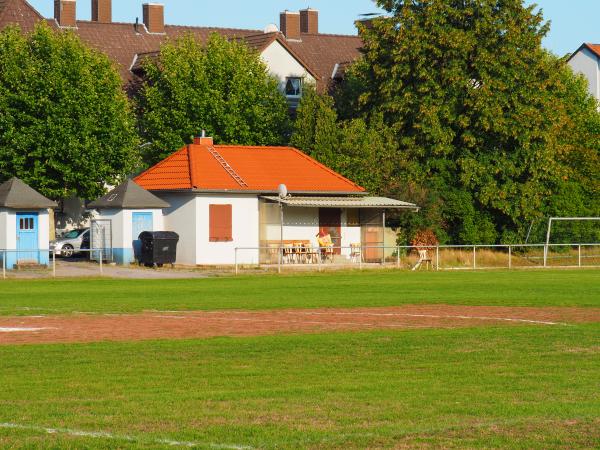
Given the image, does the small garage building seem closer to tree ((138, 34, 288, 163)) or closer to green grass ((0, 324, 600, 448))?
tree ((138, 34, 288, 163))

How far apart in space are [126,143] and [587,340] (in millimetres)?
46952

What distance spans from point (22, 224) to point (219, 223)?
28.2 ft

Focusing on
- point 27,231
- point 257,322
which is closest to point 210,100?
point 27,231

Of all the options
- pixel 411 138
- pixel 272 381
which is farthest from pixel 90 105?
pixel 272 381

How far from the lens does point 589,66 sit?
97938 millimetres

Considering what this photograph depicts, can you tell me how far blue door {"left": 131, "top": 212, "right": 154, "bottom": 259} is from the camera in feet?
180

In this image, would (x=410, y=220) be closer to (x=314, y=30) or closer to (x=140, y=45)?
(x=140, y=45)

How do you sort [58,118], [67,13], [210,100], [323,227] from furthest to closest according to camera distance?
1. [67,13]
2. [210,100]
3. [58,118]
4. [323,227]

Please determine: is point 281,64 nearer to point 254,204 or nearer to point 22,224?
point 254,204

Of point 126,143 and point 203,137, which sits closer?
point 203,137

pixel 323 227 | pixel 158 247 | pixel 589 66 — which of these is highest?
pixel 589 66

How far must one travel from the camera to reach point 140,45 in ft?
267

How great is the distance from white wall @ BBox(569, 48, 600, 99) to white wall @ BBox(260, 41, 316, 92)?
28089 mm

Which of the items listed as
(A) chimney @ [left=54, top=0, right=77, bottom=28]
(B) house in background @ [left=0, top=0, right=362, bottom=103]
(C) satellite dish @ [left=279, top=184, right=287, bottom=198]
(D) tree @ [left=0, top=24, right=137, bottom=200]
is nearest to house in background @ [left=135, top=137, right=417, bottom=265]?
(C) satellite dish @ [left=279, top=184, right=287, bottom=198]
